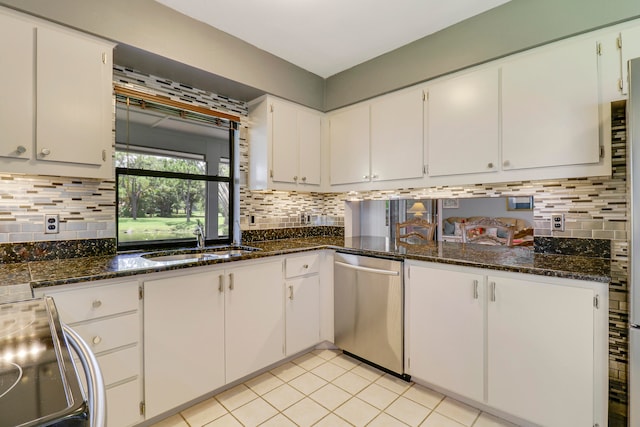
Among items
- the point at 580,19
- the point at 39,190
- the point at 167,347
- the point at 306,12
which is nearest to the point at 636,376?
the point at 580,19

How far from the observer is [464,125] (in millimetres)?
2199

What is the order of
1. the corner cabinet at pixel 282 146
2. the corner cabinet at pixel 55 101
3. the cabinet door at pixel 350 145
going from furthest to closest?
1. the cabinet door at pixel 350 145
2. the corner cabinet at pixel 282 146
3. the corner cabinet at pixel 55 101

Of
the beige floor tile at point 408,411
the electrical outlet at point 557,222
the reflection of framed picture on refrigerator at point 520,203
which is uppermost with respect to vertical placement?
the reflection of framed picture on refrigerator at point 520,203

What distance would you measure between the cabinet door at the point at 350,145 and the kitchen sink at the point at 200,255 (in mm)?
1158

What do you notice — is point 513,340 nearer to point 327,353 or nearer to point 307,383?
point 307,383

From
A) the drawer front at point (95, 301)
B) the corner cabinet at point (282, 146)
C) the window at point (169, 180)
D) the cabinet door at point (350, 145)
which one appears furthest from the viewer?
the cabinet door at point (350, 145)

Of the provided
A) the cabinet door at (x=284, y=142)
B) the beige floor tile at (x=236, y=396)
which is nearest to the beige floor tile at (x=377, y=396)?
the beige floor tile at (x=236, y=396)

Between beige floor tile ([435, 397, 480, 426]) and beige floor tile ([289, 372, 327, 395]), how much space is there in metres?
0.79

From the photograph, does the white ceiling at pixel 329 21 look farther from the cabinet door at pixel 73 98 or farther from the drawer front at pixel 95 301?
the drawer front at pixel 95 301

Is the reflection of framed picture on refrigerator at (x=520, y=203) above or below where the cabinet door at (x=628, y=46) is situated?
below

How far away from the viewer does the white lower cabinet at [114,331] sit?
56.6 inches

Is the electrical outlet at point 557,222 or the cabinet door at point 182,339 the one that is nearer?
the cabinet door at point 182,339

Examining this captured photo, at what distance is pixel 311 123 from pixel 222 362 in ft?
7.20

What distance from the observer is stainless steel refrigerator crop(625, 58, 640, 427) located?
4.21 feet
